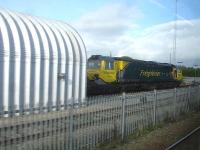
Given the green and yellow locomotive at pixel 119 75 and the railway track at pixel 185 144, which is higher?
the green and yellow locomotive at pixel 119 75

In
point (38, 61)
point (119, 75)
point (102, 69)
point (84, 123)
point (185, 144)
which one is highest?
point (38, 61)

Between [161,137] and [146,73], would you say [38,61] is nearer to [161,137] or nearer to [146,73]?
[161,137]

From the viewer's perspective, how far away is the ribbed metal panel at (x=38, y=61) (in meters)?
14.8

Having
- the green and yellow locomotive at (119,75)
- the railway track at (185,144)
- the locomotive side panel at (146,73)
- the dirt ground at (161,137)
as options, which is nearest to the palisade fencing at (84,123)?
the dirt ground at (161,137)

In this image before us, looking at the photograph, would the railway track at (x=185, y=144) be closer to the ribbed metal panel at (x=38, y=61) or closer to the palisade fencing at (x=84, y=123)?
the palisade fencing at (x=84, y=123)

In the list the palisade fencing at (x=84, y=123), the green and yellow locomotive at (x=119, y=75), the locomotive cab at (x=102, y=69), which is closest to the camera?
the palisade fencing at (x=84, y=123)

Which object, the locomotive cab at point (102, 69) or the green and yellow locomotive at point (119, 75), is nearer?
the green and yellow locomotive at point (119, 75)

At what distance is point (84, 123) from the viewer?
31.8 ft

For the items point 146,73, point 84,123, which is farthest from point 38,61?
point 146,73

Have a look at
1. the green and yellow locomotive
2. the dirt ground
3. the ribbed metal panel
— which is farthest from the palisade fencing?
the green and yellow locomotive

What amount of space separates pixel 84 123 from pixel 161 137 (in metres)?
4.09

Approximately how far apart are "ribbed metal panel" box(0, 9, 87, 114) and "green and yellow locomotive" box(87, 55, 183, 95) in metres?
9.58

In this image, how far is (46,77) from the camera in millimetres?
16688

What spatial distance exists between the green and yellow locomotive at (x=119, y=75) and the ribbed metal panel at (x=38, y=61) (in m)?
9.58
